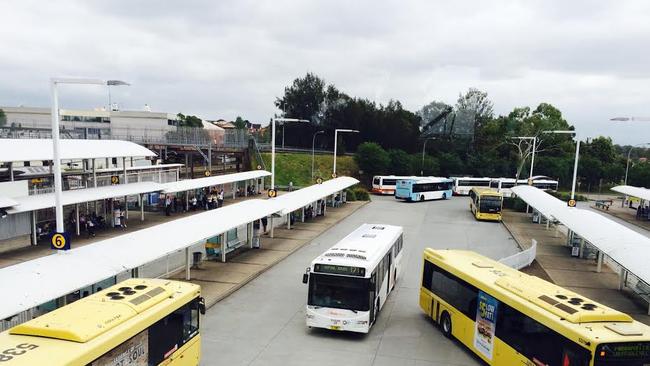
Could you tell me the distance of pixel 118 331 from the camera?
7.73 metres

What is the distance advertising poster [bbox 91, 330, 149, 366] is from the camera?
24.5 feet

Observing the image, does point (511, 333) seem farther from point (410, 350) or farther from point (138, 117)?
point (138, 117)

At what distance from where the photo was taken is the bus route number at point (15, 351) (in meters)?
6.35

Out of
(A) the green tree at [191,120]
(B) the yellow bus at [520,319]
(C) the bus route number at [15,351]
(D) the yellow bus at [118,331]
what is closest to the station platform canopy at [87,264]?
(D) the yellow bus at [118,331]

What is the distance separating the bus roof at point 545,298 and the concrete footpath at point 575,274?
6792 mm

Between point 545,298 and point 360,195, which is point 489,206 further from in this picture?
point 545,298

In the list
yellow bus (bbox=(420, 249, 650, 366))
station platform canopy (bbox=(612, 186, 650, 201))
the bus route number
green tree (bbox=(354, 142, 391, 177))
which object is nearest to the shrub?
green tree (bbox=(354, 142, 391, 177))

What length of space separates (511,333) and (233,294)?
9757 mm

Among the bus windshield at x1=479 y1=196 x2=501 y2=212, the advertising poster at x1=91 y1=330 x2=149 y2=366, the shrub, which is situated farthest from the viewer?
the shrub

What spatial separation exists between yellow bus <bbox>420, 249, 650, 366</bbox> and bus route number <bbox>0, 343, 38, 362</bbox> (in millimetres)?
8813

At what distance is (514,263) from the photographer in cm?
1986

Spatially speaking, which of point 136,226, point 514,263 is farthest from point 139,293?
point 136,226

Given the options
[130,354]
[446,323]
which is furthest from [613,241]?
[130,354]

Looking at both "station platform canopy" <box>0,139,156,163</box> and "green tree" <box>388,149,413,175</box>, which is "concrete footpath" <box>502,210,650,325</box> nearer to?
"station platform canopy" <box>0,139,156,163</box>
